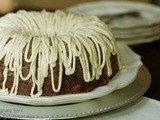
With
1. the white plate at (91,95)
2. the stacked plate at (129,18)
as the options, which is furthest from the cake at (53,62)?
the stacked plate at (129,18)

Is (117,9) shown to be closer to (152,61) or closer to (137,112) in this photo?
(152,61)

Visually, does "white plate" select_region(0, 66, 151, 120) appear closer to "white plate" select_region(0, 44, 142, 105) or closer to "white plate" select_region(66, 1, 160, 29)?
"white plate" select_region(0, 44, 142, 105)

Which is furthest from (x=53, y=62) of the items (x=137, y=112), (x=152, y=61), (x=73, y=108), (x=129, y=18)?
(x=129, y=18)

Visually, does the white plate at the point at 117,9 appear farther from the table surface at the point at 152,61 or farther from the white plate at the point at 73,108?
the white plate at the point at 73,108

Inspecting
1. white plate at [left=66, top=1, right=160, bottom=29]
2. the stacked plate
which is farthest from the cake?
white plate at [left=66, top=1, right=160, bottom=29]

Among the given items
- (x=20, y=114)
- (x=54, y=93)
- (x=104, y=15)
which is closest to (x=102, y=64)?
(x=54, y=93)
